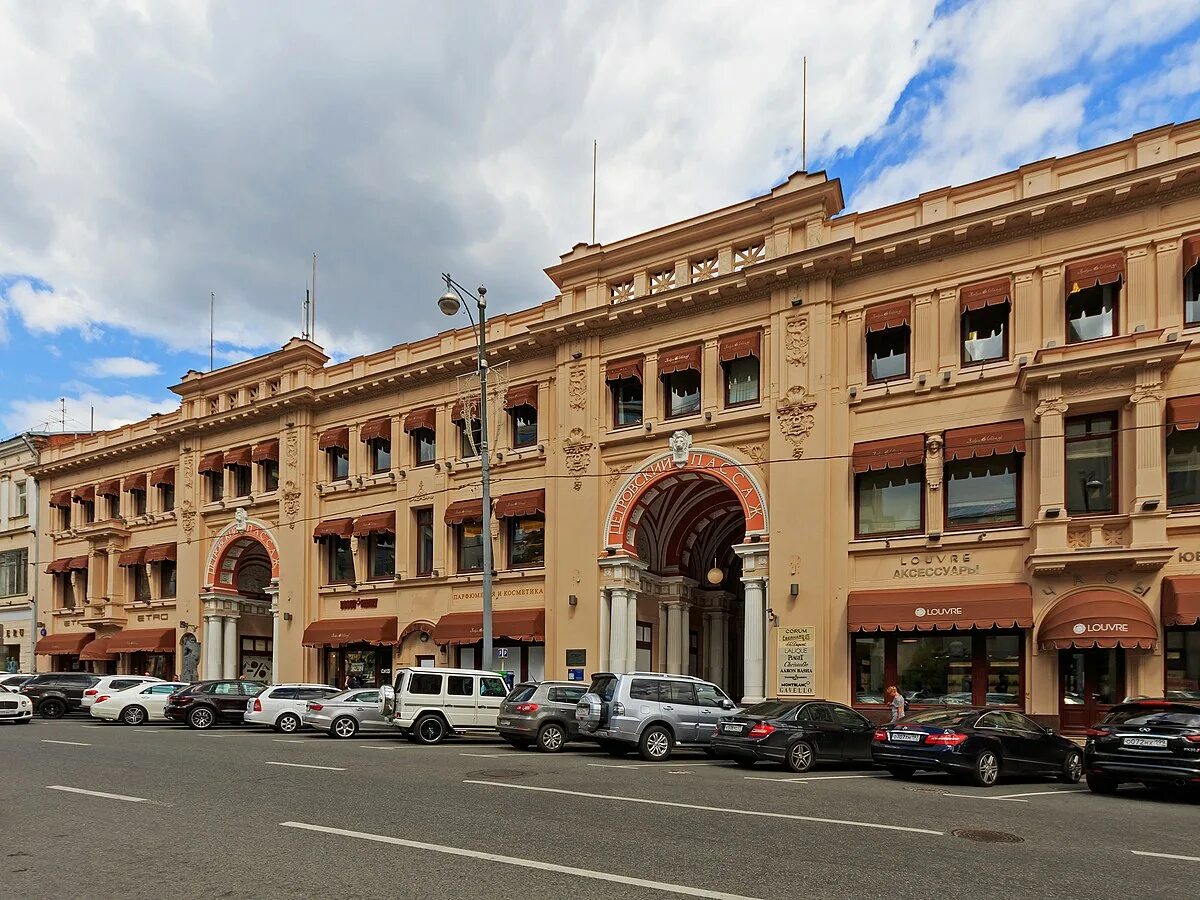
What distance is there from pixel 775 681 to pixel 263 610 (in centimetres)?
2490

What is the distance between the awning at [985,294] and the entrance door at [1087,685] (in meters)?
7.91

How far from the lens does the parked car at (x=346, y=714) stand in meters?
24.1

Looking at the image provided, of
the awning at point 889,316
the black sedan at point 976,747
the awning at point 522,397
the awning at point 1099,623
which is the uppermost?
the awning at point 889,316

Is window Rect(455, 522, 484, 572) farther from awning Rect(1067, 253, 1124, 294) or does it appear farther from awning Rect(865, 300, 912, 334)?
awning Rect(1067, 253, 1124, 294)

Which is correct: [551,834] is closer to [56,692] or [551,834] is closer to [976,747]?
[976,747]

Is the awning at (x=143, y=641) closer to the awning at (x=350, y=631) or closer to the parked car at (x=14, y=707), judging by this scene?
the awning at (x=350, y=631)

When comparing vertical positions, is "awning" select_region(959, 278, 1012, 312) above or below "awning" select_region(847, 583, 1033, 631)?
above

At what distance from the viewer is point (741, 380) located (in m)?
26.1

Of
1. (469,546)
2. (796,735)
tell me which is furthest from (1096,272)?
(469,546)

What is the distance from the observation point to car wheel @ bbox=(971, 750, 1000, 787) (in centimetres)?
1472

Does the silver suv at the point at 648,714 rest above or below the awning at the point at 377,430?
below

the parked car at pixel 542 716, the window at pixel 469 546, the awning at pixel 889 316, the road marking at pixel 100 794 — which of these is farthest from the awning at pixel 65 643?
the awning at pixel 889 316

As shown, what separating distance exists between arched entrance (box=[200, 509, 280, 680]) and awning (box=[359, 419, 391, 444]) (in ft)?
20.9

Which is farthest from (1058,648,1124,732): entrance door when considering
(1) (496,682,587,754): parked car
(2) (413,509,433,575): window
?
(2) (413,509,433,575): window
